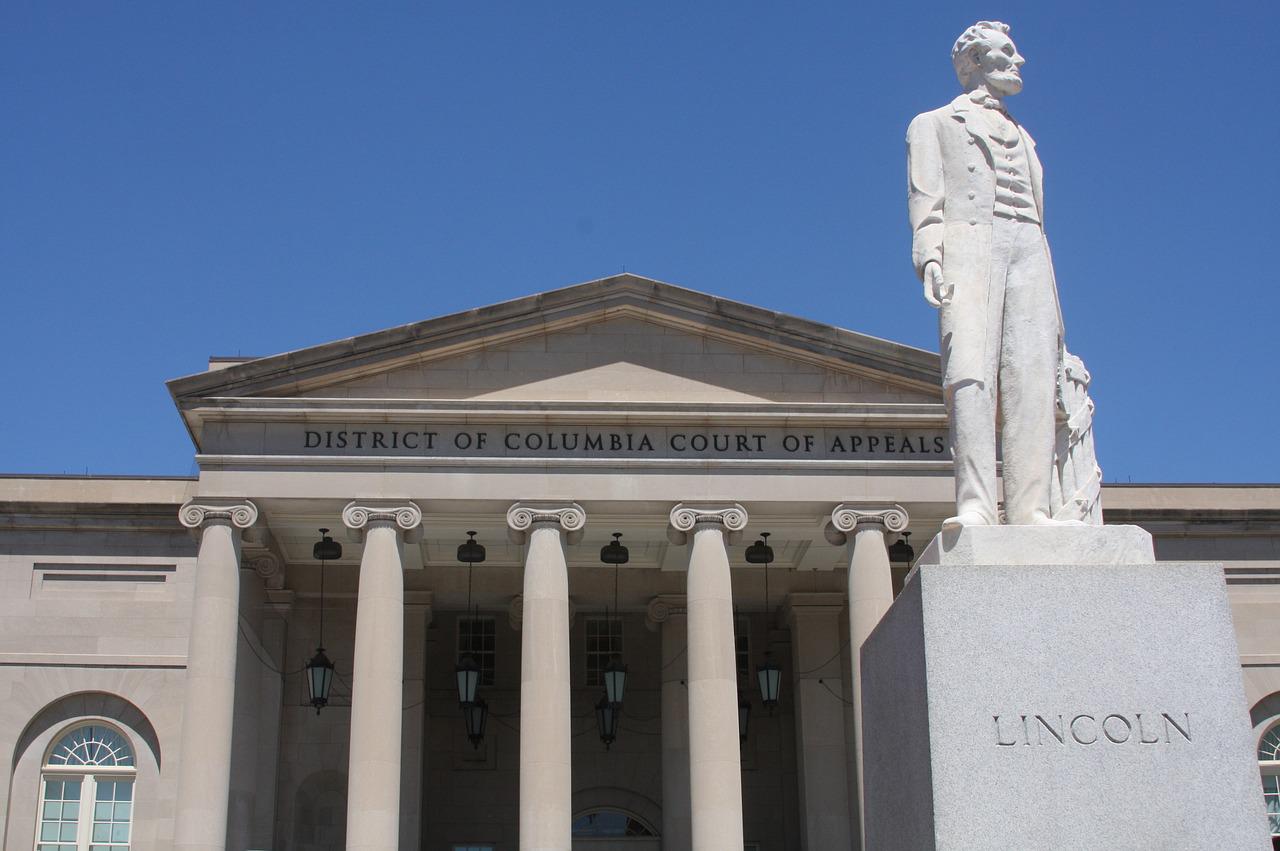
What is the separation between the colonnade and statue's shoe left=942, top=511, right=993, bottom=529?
59.8ft

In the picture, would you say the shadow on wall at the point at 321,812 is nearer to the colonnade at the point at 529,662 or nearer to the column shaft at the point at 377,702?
the colonnade at the point at 529,662

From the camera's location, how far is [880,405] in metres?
29.4

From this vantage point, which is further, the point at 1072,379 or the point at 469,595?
the point at 469,595

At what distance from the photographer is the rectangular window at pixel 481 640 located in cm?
3559

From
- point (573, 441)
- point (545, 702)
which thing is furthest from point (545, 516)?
point (545, 702)

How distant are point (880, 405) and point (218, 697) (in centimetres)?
1304

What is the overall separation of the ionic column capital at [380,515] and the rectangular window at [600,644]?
8.28 m

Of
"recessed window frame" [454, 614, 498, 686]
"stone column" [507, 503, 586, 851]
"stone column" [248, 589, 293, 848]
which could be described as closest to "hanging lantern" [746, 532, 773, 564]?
"stone column" [507, 503, 586, 851]

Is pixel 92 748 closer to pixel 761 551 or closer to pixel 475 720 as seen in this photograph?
pixel 475 720

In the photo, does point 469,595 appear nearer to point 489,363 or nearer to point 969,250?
point 489,363

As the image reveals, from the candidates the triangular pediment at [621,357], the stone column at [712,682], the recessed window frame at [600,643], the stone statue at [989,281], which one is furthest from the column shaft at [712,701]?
the stone statue at [989,281]

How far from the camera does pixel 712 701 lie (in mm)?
27703

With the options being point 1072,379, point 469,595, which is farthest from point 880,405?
point 1072,379

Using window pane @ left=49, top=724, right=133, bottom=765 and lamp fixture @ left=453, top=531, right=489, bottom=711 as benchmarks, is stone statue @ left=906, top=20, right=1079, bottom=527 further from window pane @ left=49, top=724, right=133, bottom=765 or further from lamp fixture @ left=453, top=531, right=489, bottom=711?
window pane @ left=49, top=724, right=133, bottom=765
